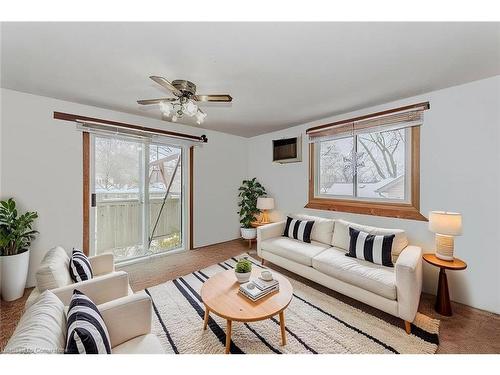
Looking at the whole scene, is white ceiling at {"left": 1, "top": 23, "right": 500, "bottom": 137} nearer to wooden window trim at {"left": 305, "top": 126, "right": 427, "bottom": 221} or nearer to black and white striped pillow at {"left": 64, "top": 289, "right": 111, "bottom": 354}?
wooden window trim at {"left": 305, "top": 126, "right": 427, "bottom": 221}

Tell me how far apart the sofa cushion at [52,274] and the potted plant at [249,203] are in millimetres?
2807


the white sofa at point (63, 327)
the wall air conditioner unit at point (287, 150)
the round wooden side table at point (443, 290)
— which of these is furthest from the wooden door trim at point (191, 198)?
the round wooden side table at point (443, 290)

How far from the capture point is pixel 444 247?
6.62 ft

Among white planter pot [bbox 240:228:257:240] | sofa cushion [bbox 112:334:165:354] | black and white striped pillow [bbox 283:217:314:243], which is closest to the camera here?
sofa cushion [bbox 112:334:165:354]

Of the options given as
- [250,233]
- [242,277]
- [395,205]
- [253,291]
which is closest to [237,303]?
[253,291]

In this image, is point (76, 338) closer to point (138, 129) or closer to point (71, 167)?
point (71, 167)

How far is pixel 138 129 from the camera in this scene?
311 centimetres

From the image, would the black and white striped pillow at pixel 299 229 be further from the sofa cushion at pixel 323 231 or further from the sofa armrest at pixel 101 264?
the sofa armrest at pixel 101 264

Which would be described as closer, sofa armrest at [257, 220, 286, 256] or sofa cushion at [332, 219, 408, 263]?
sofa cushion at [332, 219, 408, 263]

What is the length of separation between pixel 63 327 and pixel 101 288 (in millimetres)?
534

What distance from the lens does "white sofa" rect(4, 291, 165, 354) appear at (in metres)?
0.82

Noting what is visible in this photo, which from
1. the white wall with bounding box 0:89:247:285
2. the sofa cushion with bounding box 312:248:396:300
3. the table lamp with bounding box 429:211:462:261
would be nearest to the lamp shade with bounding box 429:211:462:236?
the table lamp with bounding box 429:211:462:261

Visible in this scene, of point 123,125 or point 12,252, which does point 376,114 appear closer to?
point 123,125

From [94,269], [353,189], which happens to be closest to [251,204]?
[353,189]
